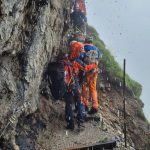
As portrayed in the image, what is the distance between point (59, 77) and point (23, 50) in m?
2.84

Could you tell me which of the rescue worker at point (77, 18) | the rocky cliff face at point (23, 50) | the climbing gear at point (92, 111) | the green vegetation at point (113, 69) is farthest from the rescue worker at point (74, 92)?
the green vegetation at point (113, 69)

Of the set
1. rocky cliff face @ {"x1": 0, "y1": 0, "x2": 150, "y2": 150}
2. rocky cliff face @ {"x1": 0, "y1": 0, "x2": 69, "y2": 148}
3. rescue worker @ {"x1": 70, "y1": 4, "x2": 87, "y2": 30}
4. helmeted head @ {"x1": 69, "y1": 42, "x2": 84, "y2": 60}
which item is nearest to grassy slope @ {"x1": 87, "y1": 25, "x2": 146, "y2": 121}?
rescue worker @ {"x1": 70, "y1": 4, "x2": 87, "y2": 30}

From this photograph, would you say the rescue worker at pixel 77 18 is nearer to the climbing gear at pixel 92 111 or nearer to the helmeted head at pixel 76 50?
the helmeted head at pixel 76 50

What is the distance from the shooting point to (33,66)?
11.7 m

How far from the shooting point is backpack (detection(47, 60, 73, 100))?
44.8 feet

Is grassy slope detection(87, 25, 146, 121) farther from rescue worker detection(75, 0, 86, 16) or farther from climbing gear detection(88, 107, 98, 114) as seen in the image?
climbing gear detection(88, 107, 98, 114)

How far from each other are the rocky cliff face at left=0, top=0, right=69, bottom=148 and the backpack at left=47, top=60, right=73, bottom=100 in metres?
0.54

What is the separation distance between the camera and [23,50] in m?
11.1

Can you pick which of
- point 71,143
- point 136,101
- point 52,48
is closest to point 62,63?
point 52,48

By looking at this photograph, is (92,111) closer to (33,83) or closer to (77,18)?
(33,83)

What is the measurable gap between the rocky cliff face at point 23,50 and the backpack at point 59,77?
543 millimetres

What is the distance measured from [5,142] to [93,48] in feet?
20.2

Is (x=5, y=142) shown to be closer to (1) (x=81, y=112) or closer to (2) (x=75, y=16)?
(1) (x=81, y=112)

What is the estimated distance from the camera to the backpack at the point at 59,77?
1366cm
